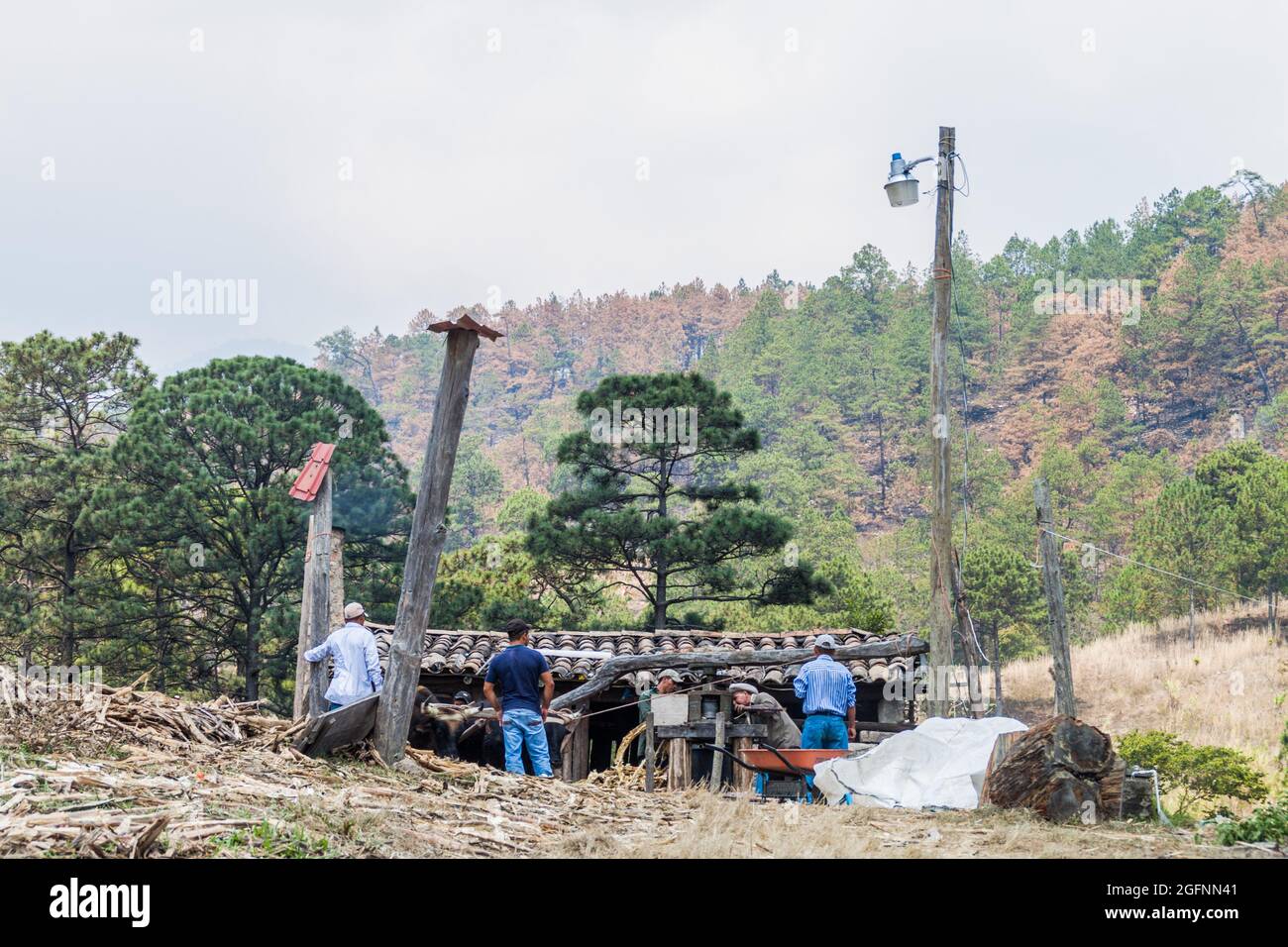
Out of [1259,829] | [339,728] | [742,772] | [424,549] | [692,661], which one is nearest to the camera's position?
[1259,829]

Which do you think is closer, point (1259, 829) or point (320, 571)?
point (1259, 829)

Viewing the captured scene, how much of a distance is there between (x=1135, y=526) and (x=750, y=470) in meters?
27.1

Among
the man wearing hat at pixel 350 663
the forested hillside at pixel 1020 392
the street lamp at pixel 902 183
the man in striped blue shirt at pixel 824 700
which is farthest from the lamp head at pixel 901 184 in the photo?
the forested hillside at pixel 1020 392

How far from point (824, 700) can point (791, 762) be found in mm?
841

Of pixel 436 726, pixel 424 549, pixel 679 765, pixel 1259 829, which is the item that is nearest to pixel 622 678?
pixel 679 765

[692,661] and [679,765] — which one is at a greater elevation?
[692,661]

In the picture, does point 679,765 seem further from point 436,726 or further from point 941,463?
point 941,463

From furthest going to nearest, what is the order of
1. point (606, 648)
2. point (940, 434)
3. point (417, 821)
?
point (606, 648), point (940, 434), point (417, 821)

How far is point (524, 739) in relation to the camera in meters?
9.71

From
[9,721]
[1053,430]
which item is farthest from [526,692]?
[1053,430]

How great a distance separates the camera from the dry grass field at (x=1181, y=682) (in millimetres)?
33875

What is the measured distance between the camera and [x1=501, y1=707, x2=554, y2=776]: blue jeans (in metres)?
9.58

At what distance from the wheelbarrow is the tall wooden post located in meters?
3.32
